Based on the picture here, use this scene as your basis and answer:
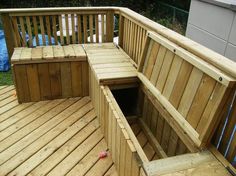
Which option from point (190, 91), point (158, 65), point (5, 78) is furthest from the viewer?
point (5, 78)

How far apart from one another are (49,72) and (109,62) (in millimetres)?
799

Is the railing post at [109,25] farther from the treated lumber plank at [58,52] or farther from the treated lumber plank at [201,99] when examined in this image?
the treated lumber plank at [201,99]

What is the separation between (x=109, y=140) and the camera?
8.24 feet

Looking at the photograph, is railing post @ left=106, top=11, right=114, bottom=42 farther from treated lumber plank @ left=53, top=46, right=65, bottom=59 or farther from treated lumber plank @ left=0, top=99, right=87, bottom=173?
treated lumber plank @ left=0, top=99, right=87, bottom=173

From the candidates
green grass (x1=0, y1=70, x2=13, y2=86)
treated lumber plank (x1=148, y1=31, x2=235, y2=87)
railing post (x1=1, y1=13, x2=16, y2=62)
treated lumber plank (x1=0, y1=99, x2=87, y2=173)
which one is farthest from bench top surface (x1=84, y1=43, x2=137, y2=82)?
green grass (x1=0, y1=70, x2=13, y2=86)

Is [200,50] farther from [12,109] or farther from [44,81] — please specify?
[12,109]

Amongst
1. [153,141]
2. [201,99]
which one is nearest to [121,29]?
[153,141]

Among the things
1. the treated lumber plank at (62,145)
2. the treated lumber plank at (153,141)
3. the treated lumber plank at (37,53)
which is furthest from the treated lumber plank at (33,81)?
the treated lumber plank at (153,141)

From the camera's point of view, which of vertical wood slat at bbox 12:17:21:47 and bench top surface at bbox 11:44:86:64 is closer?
bench top surface at bbox 11:44:86:64

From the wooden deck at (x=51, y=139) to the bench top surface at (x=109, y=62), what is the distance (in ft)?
2.03

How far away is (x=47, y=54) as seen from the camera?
3.27 metres

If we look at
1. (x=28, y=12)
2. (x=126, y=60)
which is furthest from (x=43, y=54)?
(x=126, y=60)

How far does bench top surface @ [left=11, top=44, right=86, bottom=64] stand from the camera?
3.13 meters

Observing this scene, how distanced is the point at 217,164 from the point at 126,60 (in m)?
1.86
